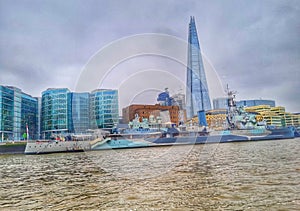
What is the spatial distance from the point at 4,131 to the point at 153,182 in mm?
87290

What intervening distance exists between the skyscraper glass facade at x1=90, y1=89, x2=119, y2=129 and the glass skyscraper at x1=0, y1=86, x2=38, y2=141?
25.0 m

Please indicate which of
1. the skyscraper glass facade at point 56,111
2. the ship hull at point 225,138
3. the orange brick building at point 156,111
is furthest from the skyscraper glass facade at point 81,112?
the ship hull at point 225,138

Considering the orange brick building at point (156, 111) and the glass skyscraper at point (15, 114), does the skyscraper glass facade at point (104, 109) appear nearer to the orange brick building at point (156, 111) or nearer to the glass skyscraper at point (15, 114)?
the orange brick building at point (156, 111)

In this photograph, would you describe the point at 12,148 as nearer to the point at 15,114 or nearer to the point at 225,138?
the point at 15,114

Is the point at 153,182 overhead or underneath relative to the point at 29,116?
underneath

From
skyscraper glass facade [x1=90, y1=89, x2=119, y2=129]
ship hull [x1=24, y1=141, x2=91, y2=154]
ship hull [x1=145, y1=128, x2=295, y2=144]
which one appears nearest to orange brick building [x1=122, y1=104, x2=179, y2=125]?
skyscraper glass facade [x1=90, y1=89, x2=119, y2=129]

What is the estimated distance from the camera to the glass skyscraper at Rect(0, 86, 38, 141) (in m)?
86.6

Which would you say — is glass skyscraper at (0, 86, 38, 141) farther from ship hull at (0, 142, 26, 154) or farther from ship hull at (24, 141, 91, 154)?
ship hull at (24, 141, 91, 154)

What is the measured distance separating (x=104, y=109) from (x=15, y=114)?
113 ft

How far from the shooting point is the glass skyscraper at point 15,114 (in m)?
86.6

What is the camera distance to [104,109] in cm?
8894

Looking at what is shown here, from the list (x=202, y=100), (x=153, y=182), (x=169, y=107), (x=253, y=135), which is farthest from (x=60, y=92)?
(x=153, y=182)

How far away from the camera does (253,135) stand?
278 ft

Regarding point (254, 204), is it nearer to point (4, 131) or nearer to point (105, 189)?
point (105, 189)
